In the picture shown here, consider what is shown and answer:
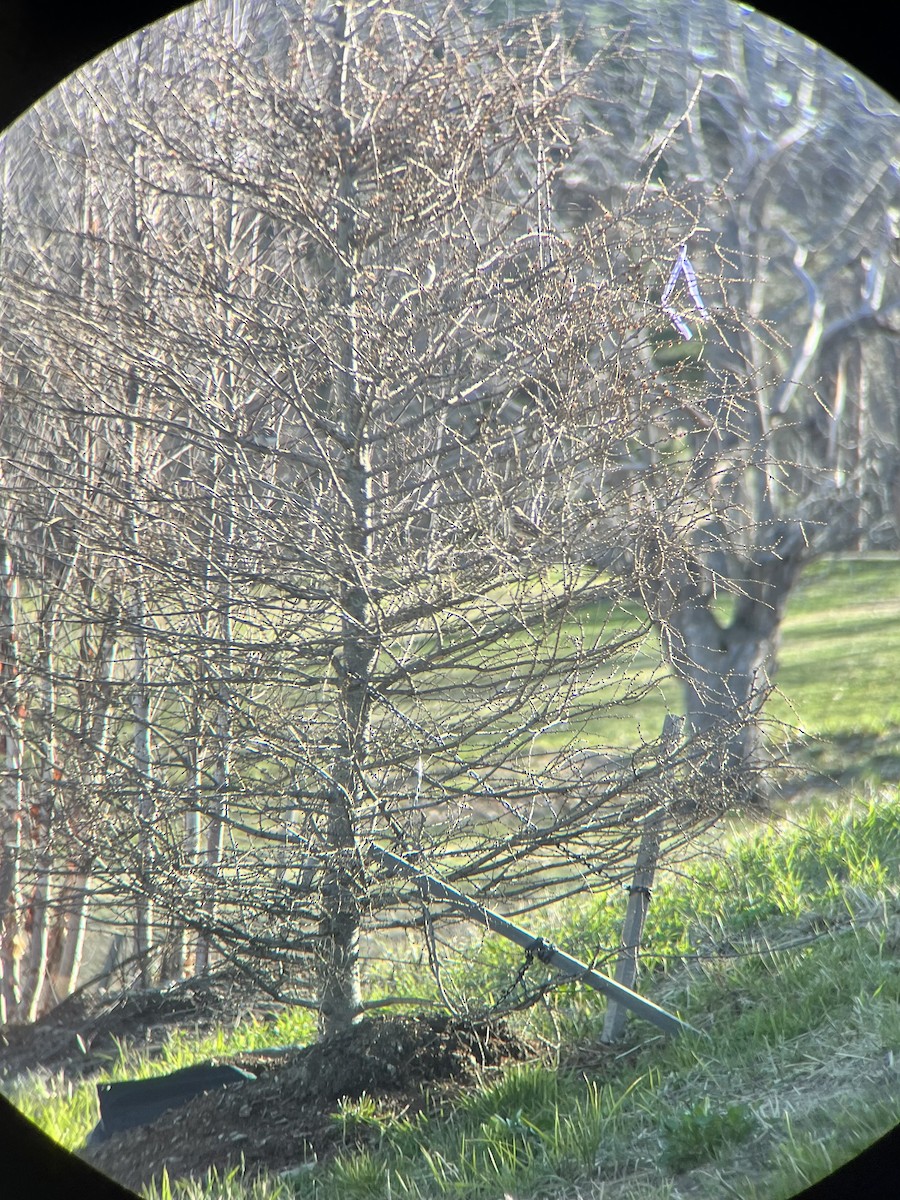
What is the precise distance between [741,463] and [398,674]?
1.10 meters

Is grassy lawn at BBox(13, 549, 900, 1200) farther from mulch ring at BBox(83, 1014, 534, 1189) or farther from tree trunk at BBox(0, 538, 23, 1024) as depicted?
tree trunk at BBox(0, 538, 23, 1024)

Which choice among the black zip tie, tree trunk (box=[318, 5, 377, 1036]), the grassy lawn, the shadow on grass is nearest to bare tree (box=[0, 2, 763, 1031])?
tree trunk (box=[318, 5, 377, 1036])

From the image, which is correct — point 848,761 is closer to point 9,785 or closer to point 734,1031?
point 734,1031

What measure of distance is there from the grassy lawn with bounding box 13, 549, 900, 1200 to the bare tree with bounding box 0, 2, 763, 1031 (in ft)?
1.73

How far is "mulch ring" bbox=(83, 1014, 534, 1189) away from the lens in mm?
2922

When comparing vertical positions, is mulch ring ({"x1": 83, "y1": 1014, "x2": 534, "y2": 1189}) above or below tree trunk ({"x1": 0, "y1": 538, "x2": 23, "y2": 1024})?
below

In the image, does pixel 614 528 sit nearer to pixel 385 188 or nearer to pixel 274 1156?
pixel 385 188

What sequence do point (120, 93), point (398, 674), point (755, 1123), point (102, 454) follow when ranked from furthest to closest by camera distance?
point (102, 454)
point (120, 93)
point (398, 674)
point (755, 1123)

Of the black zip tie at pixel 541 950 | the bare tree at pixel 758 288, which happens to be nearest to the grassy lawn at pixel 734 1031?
the black zip tie at pixel 541 950

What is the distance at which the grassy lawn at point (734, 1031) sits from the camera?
2736 mm

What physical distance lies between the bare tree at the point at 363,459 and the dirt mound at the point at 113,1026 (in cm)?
80

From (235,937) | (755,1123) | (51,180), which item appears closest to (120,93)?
(51,180)

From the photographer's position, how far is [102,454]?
3887 millimetres

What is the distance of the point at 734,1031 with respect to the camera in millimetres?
3170
